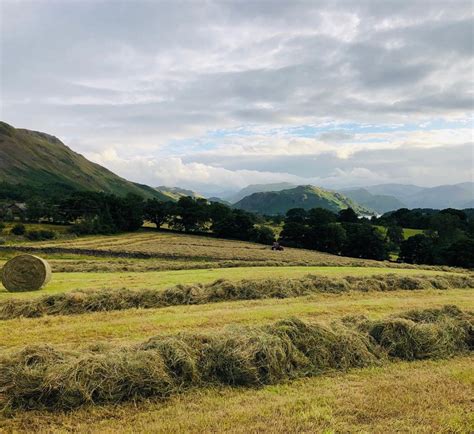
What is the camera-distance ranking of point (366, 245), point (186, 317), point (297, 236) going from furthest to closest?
point (297, 236) → point (366, 245) → point (186, 317)

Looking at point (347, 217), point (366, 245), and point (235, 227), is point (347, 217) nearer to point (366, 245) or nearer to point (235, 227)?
Result: point (366, 245)

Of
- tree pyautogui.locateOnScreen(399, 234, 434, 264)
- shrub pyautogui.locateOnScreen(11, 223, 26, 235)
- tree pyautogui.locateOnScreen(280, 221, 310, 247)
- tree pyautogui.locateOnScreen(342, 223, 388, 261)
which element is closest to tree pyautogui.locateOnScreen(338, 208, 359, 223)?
tree pyautogui.locateOnScreen(399, 234, 434, 264)

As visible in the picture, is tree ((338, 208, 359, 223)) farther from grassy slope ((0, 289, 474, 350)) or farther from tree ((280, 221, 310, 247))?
grassy slope ((0, 289, 474, 350))

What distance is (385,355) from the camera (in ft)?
32.5

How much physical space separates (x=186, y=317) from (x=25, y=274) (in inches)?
453

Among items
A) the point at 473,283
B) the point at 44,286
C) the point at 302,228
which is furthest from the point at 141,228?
the point at 473,283

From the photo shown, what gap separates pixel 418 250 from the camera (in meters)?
73.4

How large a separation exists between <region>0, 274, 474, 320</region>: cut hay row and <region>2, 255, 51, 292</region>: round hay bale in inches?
220

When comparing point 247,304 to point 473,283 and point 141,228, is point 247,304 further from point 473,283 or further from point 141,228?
point 141,228

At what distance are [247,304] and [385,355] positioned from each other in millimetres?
6966

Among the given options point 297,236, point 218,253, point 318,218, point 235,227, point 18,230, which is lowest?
point 218,253

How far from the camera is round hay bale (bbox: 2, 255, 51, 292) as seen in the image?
20.0 m

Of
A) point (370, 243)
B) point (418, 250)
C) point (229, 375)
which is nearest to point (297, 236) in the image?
point (370, 243)

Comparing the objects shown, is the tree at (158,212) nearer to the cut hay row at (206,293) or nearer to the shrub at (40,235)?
the shrub at (40,235)
